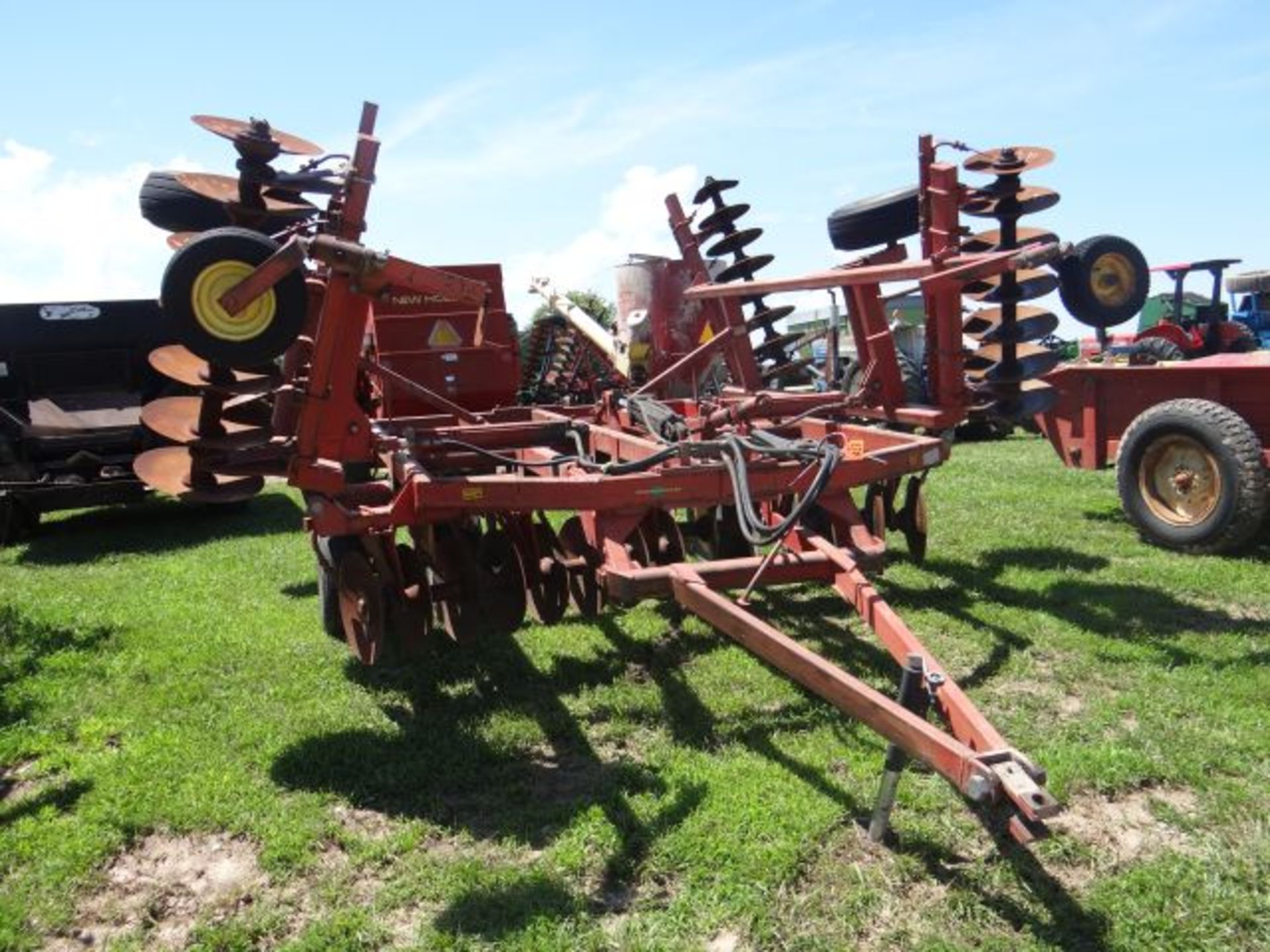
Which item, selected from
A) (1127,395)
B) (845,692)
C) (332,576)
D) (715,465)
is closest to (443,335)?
(332,576)

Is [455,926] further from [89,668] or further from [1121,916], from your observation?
[89,668]

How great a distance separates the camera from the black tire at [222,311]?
323 centimetres

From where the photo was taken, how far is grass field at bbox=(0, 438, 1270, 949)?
2592 mm

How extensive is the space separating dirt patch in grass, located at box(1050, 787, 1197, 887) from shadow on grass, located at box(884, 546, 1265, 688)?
951 mm

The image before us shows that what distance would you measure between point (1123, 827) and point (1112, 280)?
361 cm

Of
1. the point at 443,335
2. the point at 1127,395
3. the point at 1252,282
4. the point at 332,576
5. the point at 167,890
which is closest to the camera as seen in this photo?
the point at 167,890

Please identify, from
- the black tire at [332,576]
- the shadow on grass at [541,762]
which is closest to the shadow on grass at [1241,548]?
the shadow on grass at [541,762]

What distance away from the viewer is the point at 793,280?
506cm

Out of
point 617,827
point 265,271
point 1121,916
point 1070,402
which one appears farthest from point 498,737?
point 1070,402

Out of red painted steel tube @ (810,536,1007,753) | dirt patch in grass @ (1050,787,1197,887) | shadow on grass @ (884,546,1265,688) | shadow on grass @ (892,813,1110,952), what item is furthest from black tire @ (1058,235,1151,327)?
shadow on grass @ (892,813,1110,952)

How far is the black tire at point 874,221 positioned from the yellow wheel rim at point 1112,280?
1156 mm

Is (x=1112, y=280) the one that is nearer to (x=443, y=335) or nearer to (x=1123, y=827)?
(x=1123, y=827)

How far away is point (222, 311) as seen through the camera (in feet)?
10.9

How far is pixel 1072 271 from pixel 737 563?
328 cm
